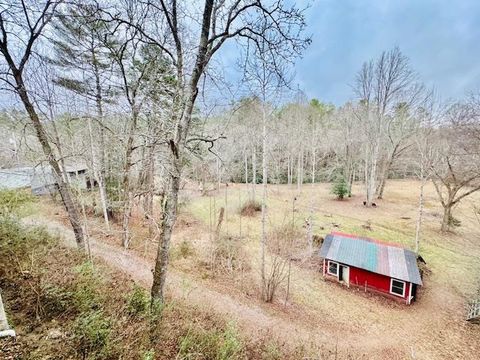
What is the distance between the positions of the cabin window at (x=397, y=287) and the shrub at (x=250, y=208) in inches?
414

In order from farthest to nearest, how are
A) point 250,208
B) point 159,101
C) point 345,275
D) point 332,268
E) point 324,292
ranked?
point 250,208
point 332,268
point 345,275
point 324,292
point 159,101

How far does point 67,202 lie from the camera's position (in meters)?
7.07

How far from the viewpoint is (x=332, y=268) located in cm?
1138

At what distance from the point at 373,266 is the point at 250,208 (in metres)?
10.2

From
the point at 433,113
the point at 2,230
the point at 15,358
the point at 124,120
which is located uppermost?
the point at 433,113

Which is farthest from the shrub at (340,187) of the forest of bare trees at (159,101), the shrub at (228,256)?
the shrub at (228,256)

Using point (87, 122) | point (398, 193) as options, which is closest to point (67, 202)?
point (87, 122)

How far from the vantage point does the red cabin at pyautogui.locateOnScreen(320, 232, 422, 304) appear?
970 cm

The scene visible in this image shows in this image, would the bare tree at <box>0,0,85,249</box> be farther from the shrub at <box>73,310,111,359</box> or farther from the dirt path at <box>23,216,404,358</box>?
the shrub at <box>73,310,111,359</box>

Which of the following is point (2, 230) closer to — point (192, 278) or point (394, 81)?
point (192, 278)

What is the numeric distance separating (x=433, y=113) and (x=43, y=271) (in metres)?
18.7

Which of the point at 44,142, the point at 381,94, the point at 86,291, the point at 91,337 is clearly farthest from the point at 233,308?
the point at 381,94

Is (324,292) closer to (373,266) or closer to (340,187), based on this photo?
(373,266)

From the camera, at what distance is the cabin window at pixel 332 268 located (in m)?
11.2
